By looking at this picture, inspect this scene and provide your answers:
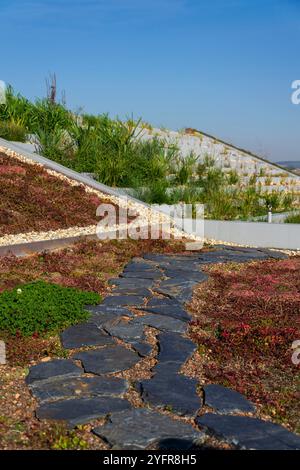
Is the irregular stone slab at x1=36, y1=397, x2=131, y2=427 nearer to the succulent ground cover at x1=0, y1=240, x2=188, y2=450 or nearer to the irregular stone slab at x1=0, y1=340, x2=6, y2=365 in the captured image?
the succulent ground cover at x1=0, y1=240, x2=188, y2=450

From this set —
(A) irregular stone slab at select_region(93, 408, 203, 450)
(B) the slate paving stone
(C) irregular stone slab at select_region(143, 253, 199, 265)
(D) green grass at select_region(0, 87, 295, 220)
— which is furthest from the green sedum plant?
(D) green grass at select_region(0, 87, 295, 220)

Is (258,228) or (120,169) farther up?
(120,169)

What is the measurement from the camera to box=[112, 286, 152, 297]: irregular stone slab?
23.7ft

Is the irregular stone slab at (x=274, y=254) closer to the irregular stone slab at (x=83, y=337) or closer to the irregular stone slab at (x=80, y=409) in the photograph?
the irregular stone slab at (x=83, y=337)

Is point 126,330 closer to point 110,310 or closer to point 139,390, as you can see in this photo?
point 110,310

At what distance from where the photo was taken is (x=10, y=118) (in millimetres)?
18328

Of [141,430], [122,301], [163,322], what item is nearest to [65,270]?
[122,301]

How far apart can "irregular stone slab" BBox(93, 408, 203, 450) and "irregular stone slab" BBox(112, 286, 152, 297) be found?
10.5 ft

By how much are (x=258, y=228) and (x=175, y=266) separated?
11.4ft

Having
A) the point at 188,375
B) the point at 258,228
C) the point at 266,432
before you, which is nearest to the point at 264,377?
the point at 188,375

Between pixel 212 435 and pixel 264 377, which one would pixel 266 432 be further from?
pixel 264 377

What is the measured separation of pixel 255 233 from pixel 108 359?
24.2ft

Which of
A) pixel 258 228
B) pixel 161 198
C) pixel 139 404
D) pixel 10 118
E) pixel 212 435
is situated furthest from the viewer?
pixel 10 118
